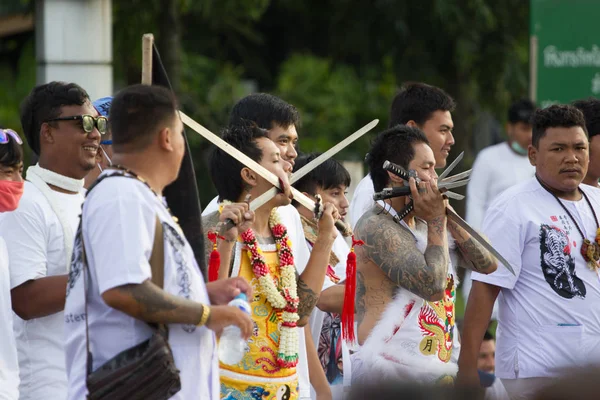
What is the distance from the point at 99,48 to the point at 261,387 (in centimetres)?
494

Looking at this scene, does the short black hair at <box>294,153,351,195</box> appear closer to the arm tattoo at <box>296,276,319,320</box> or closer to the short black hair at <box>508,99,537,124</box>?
the arm tattoo at <box>296,276,319,320</box>

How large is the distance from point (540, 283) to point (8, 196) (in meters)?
2.54

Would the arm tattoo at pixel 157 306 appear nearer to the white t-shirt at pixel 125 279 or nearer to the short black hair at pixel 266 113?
the white t-shirt at pixel 125 279

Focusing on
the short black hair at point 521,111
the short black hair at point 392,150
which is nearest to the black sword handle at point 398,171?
the short black hair at point 392,150

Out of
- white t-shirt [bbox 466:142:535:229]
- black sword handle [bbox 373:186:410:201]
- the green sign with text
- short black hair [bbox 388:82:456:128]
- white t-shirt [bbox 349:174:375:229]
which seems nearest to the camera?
black sword handle [bbox 373:186:410:201]

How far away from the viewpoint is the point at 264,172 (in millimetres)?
4188

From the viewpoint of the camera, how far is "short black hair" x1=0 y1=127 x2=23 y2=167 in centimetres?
442

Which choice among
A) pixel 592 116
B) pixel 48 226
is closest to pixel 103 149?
pixel 48 226

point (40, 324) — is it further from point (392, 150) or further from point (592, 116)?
point (592, 116)

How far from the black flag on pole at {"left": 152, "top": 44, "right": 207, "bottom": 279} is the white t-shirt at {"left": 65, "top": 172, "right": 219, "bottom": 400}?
0.26 metres

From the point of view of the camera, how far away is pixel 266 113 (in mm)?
5055

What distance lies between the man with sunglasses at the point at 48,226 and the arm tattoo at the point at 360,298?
134 cm

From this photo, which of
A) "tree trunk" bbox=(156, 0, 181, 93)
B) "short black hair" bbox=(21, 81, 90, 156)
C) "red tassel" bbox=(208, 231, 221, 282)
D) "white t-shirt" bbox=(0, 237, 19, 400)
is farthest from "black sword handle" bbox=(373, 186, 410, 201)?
"tree trunk" bbox=(156, 0, 181, 93)

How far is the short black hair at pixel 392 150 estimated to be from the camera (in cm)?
519
